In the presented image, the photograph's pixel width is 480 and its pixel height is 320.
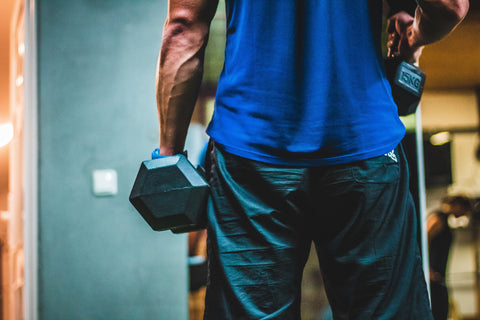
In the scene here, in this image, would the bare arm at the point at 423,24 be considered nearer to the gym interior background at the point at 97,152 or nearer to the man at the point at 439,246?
the gym interior background at the point at 97,152

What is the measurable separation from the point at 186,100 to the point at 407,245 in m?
0.43

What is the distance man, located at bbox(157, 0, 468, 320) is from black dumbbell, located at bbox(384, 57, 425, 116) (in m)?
0.12

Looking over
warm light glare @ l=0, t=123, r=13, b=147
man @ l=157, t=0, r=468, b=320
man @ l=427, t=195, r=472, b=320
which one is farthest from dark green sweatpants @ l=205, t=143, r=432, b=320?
warm light glare @ l=0, t=123, r=13, b=147

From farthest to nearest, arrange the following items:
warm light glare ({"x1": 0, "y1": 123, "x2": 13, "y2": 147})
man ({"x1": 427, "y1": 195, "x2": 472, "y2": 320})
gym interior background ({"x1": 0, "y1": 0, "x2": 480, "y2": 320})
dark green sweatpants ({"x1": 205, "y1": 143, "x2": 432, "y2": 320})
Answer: warm light glare ({"x1": 0, "y1": 123, "x2": 13, "y2": 147}) → man ({"x1": 427, "y1": 195, "x2": 472, "y2": 320}) → gym interior background ({"x1": 0, "y1": 0, "x2": 480, "y2": 320}) → dark green sweatpants ({"x1": 205, "y1": 143, "x2": 432, "y2": 320})

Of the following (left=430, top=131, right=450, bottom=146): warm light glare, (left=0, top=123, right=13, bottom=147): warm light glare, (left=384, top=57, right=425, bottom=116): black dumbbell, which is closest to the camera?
(left=384, top=57, right=425, bottom=116): black dumbbell

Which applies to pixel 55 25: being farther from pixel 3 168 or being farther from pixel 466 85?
pixel 3 168

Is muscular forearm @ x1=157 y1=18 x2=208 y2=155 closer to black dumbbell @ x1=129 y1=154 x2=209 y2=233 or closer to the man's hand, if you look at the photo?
black dumbbell @ x1=129 y1=154 x2=209 y2=233

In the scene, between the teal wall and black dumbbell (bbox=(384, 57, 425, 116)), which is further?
the teal wall

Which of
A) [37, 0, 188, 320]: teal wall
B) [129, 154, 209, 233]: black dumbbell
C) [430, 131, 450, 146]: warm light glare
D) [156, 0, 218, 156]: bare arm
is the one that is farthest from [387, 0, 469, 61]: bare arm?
[430, 131, 450, 146]: warm light glare

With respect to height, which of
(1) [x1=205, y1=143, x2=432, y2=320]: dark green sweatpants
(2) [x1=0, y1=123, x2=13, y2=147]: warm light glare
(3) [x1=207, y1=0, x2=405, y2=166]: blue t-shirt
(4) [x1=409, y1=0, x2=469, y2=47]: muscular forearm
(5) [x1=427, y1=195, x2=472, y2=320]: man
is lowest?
(5) [x1=427, y1=195, x2=472, y2=320]: man

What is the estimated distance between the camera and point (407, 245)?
0.70m

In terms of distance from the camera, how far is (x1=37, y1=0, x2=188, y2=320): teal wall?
2.38 m

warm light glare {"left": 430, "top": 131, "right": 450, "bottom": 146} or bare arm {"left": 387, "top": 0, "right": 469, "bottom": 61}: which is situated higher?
bare arm {"left": 387, "top": 0, "right": 469, "bottom": 61}

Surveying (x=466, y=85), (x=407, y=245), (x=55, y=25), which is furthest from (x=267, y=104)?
(x=466, y=85)
